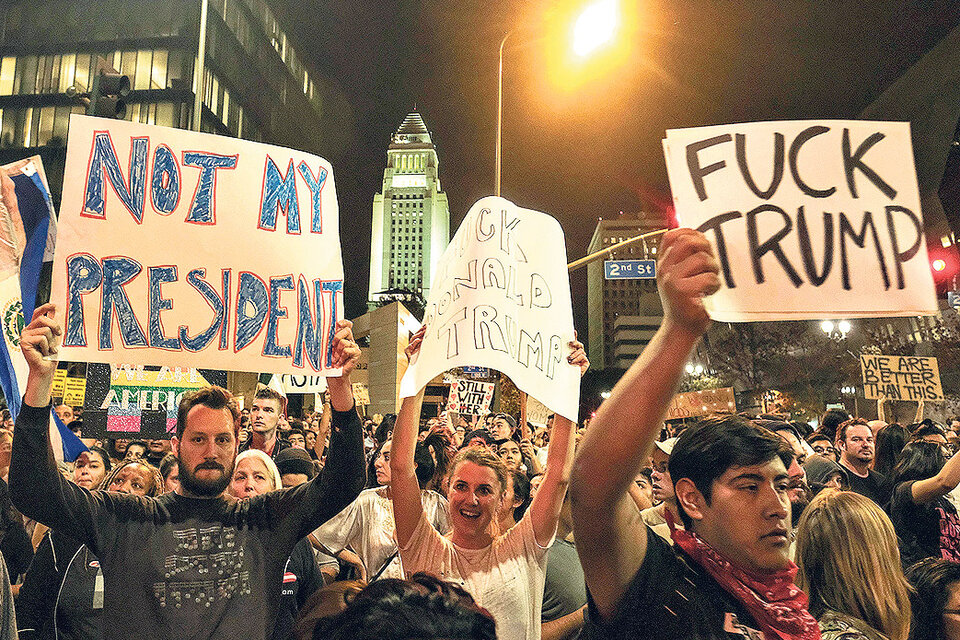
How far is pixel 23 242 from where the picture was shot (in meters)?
3.98

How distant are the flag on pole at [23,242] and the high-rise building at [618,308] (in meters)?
109

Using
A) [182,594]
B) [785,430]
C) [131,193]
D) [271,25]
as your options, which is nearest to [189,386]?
[131,193]

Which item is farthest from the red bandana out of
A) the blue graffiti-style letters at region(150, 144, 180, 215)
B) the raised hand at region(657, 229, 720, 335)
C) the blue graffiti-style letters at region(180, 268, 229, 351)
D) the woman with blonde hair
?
the blue graffiti-style letters at region(150, 144, 180, 215)

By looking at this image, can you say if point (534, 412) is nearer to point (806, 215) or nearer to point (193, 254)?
point (193, 254)

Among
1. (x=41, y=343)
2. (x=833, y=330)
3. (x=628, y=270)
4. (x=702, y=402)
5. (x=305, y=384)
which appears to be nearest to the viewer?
(x=41, y=343)

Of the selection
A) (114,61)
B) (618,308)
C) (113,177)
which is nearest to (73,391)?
(113,177)

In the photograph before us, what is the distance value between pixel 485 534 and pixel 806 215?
1.99 meters

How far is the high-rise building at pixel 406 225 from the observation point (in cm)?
12369

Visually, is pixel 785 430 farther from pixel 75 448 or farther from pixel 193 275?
pixel 75 448

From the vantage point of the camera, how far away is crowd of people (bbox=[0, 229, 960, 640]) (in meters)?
1.66

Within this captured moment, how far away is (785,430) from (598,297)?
507 ft

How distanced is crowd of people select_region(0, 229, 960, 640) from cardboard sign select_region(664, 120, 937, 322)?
619 millimetres

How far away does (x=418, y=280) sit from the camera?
12369 centimetres

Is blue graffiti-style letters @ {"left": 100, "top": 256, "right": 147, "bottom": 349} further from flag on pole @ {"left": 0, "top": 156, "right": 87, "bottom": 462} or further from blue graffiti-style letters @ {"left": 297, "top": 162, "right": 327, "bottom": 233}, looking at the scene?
blue graffiti-style letters @ {"left": 297, "top": 162, "right": 327, "bottom": 233}
